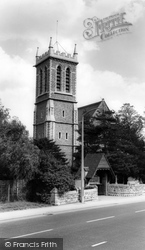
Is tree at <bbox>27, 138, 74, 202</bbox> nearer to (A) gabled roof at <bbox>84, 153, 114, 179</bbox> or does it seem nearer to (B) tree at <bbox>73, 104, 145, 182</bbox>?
(A) gabled roof at <bbox>84, 153, 114, 179</bbox>

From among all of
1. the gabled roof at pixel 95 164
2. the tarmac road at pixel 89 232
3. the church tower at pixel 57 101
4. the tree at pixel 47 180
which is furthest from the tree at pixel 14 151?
the church tower at pixel 57 101

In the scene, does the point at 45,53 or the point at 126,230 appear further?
the point at 45,53

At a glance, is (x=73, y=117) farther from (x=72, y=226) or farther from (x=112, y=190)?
(x=72, y=226)

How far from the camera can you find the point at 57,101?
63.1 metres

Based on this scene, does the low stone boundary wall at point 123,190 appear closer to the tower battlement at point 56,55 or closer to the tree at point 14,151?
the tree at point 14,151

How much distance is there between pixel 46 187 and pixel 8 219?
688 cm

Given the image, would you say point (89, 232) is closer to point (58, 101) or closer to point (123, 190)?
point (123, 190)

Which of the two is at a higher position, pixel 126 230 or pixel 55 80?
pixel 55 80

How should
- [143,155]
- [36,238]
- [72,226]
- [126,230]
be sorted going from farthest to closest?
[143,155] → [72,226] → [126,230] → [36,238]

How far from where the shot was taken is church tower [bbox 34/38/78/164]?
201 feet

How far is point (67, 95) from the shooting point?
211ft

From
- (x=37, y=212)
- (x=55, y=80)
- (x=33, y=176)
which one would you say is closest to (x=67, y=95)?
(x=55, y=80)

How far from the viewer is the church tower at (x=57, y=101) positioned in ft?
201

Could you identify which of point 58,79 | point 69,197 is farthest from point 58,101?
point 69,197
